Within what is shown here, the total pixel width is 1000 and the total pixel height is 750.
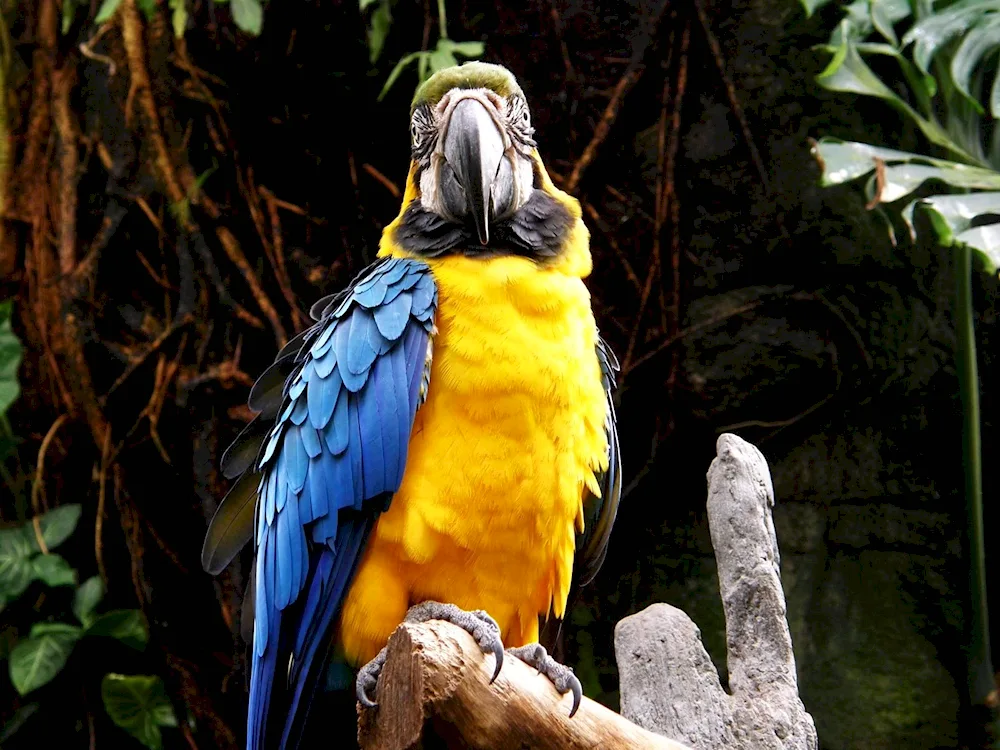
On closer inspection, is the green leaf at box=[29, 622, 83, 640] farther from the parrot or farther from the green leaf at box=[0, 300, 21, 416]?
the parrot

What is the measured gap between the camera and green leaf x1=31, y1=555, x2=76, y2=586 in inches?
109

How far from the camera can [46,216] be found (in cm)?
317

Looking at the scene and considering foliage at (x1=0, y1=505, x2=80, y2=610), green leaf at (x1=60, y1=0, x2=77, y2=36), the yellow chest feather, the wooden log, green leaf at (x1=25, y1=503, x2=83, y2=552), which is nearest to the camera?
the wooden log

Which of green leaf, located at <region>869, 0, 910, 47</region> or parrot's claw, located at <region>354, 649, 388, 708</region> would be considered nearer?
parrot's claw, located at <region>354, 649, 388, 708</region>

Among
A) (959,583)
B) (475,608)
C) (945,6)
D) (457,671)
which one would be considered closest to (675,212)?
(945,6)

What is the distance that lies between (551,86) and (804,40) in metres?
0.75

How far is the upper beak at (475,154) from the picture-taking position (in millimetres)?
1636

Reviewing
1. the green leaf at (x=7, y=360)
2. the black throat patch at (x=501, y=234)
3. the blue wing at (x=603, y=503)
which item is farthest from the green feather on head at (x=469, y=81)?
the green leaf at (x=7, y=360)

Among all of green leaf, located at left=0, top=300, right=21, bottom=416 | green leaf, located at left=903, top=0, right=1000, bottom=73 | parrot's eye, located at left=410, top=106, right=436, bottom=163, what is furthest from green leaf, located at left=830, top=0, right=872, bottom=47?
green leaf, located at left=0, top=300, right=21, bottom=416

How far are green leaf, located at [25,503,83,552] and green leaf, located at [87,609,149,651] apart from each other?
260 mm

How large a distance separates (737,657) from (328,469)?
72 cm

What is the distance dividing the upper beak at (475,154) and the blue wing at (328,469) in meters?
0.13

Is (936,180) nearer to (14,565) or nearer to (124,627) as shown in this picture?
(124,627)

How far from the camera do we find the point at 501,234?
1695 millimetres
